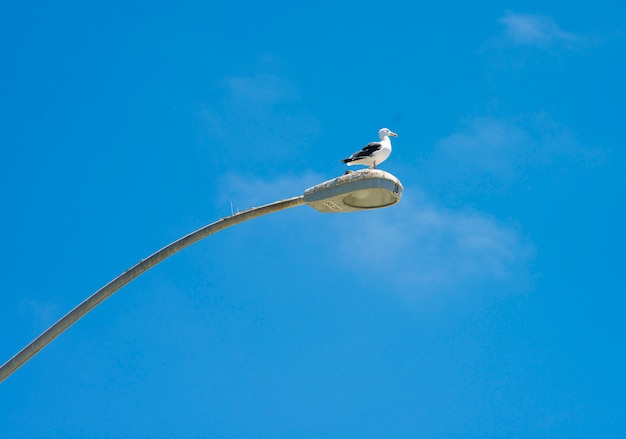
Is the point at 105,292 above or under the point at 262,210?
under

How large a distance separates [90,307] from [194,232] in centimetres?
199

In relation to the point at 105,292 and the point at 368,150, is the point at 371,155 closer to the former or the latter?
the point at 368,150

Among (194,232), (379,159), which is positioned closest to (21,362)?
(194,232)

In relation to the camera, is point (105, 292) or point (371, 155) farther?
point (371, 155)

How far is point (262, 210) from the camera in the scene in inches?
636

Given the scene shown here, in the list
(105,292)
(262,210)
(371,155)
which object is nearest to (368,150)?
(371,155)

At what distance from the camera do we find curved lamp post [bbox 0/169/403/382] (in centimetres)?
1562

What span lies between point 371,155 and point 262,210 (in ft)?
12.8

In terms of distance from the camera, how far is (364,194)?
16.0 metres

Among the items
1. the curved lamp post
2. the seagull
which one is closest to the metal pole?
the curved lamp post

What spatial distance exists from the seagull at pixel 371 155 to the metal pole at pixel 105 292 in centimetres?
408

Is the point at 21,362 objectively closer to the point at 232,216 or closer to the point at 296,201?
the point at 232,216

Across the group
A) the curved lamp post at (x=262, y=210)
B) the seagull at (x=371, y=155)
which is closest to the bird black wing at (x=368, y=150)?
the seagull at (x=371, y=155)

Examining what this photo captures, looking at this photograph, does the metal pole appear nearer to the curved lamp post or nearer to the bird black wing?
the curved lamp post
